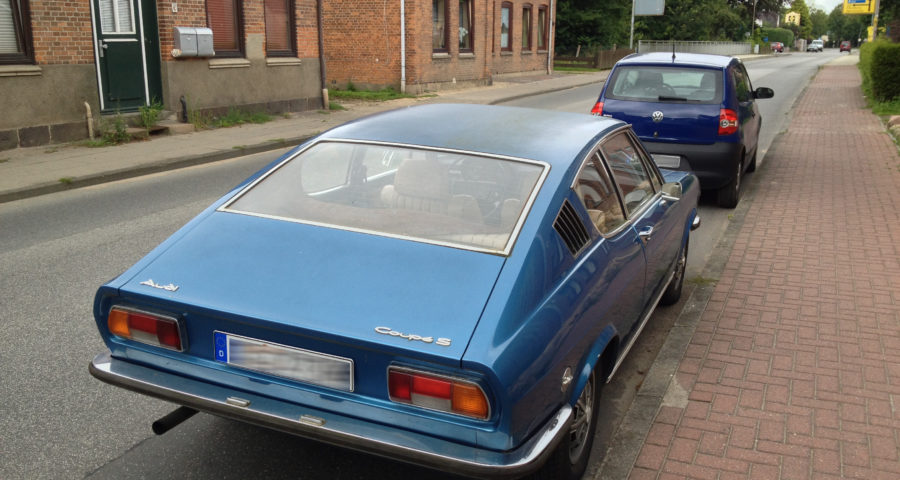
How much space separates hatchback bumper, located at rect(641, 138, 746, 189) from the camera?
351 inches

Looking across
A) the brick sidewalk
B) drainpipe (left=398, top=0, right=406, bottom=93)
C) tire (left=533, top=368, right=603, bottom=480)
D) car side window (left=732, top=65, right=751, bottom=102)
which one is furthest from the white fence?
tire (left=533, top=368, right=603, bottom=480)

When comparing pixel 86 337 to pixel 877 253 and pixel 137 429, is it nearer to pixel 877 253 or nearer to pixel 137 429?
pixel 137 429

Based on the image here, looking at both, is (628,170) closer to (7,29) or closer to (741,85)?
(741,85)

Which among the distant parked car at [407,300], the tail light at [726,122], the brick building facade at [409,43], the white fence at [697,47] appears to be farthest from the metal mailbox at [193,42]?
the white fence at [697,47]

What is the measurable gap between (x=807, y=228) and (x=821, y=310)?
269 cm

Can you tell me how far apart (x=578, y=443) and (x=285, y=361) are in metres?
1.35

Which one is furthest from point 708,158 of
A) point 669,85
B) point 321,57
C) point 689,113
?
point 321,57

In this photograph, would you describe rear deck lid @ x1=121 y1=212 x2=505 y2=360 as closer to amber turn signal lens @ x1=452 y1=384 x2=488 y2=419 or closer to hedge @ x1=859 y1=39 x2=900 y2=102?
amber turn signal lens @ x1=452 y1=384 x2=488 y2=419

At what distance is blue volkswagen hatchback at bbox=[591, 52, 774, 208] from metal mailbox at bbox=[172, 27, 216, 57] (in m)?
9.13

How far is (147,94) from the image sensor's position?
1502 centimetres

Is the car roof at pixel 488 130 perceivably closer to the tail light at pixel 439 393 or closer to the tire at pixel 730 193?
the tail light at pixel 439 393

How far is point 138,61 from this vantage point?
14.7 m

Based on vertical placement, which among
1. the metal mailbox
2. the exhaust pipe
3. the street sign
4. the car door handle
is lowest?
the exhaust pipe

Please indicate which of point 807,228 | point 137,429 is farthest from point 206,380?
point 807,228
